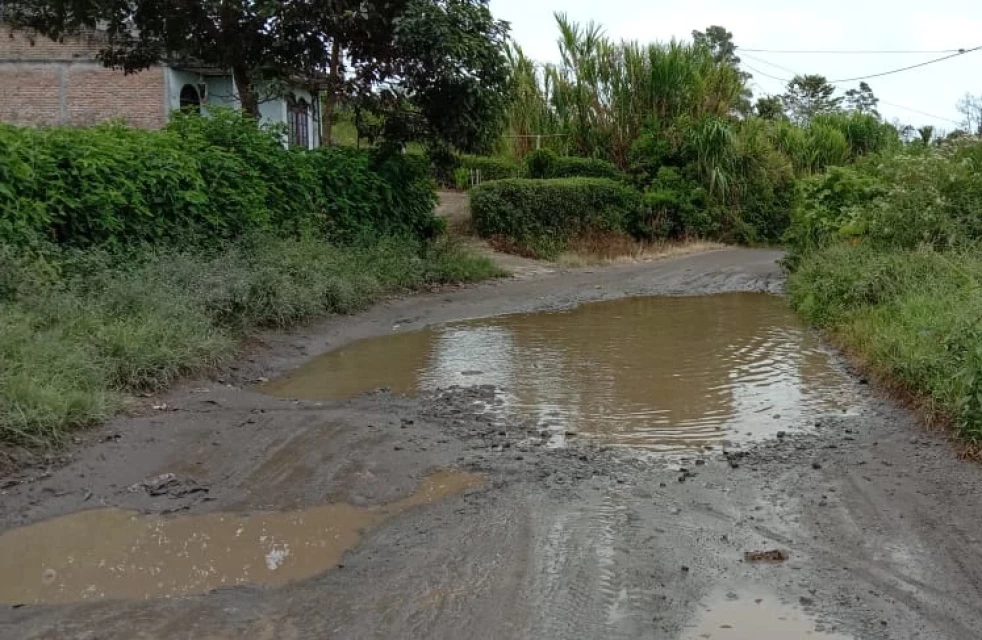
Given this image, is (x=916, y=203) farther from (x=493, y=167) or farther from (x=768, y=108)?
(x=768, y=108)

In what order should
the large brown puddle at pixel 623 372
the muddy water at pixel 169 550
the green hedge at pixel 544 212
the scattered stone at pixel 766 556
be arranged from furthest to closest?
1. the green hedge at pixel 544 212
2. the large brown puddle at pixel 623 372
3. the scattered stone at pixel 766 556
4. the muddy water at pixel 169 550

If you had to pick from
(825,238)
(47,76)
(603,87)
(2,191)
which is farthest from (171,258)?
(603,87)

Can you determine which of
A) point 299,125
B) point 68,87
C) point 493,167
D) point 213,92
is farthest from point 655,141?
point 68,87

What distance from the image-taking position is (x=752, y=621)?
377 cm

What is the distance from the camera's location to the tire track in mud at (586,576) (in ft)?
12.1

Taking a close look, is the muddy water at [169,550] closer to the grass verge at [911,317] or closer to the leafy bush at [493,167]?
the grass verge at [911,317]

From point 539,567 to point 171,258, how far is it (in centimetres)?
717

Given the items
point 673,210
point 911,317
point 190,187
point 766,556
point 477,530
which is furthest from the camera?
point 673,210

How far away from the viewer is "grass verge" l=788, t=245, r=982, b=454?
6258 millimetres

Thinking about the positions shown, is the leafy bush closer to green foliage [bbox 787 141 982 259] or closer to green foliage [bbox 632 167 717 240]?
green foliage [bbox 632 167 717 240]

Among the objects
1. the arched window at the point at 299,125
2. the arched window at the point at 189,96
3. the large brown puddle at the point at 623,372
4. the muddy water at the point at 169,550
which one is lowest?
the large brown puddle at the point at 623,372

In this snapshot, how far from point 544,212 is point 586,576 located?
1718 cm

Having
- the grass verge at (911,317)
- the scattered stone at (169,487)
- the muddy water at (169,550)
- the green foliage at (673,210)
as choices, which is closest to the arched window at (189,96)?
the green foliage at (673,210)

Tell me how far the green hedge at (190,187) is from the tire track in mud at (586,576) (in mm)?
6072
